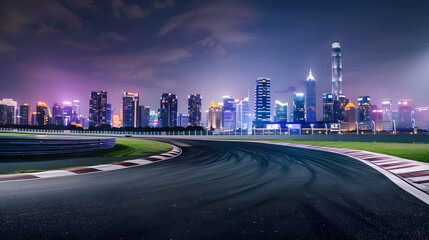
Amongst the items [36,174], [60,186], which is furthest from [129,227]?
[36,174]

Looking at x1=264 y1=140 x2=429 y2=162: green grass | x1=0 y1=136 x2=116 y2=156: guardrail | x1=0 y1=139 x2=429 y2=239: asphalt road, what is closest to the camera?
x1=0 y1=139 x2=429 y2=239: asphalt road

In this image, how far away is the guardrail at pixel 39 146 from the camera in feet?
33.1

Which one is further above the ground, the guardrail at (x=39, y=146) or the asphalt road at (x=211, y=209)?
the guardrail at (x=39, y=146)

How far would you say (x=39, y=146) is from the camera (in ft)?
35.3

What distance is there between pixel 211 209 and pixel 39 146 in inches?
437

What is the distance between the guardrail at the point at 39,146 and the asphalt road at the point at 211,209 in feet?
20.4

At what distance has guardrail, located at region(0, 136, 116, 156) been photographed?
33.1 ft

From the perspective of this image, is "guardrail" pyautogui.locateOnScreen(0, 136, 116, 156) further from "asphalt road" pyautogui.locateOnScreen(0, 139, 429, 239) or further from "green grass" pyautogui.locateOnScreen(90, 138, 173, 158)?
"asphalt road" pyautogui.locateOnScreen(0, 139, 429, 239)

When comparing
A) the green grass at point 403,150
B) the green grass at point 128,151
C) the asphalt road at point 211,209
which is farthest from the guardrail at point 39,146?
the green grass at point 403,150

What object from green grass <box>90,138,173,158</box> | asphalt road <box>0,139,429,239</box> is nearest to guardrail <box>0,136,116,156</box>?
green grass <box>90,138,173,158</box>

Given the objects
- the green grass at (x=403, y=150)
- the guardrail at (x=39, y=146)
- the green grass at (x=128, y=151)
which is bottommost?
the green grass at (x=128, y=151)

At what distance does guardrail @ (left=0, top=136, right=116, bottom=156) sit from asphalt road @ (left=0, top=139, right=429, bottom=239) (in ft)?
20.4

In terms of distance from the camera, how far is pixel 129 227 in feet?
9.64

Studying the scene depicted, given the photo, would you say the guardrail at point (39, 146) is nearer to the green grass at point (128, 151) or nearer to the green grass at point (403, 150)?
the green grass at point (128, 151)
